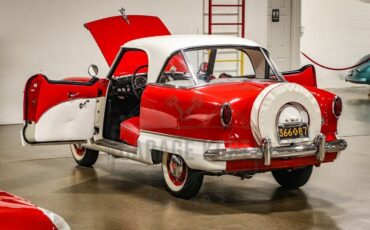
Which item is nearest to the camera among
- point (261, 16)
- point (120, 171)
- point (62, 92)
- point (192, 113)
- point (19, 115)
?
point (192, 113)

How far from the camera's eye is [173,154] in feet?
23.6

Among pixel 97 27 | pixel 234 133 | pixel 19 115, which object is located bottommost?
pixel 19 115

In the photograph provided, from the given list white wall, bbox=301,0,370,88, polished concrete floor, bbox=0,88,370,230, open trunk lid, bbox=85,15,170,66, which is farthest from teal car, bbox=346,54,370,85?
open trunk lid, bbox=85,15,170,66

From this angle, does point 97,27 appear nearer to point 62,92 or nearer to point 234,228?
point 62,92

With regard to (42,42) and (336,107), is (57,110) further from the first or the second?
(42,42)

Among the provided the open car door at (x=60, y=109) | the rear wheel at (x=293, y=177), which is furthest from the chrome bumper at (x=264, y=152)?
the open car door at (x=60, y=109)

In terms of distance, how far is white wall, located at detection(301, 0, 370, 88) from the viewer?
18391mm

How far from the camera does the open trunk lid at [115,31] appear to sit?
8.73m

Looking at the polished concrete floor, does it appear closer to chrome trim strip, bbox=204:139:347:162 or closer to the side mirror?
chrome trim strip, bbox=204:139:347:162

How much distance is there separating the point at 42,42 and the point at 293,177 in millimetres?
6497

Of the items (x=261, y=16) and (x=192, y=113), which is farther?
(x=261, y=16)

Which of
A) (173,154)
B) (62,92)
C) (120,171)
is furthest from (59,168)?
(173,154)

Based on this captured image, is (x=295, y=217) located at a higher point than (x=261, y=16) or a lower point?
lower

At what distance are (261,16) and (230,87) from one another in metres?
8.38
